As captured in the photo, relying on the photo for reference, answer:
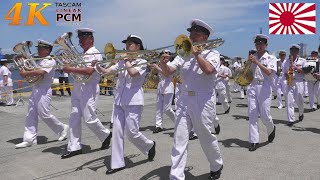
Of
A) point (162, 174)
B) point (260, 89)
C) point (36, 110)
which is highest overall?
point (260, 89)

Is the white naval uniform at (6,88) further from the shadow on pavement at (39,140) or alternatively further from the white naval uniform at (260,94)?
the white naval uniform at (260,94)

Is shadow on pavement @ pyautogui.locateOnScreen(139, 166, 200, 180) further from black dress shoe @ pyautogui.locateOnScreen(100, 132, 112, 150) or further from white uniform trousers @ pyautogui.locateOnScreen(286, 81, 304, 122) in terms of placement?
white uniform trousers @ pyautogui.locateOnScreen(286, 81, 304, 122)

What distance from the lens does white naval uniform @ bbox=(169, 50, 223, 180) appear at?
402cm

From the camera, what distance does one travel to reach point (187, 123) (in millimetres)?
4117

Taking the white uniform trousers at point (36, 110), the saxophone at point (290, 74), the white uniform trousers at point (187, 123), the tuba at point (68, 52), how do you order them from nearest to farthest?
1. the white uniform trousers at point (187, 123)
2. the tuba at point (68, 52)
3. the white uniform trousers at point (36, 110)
4. the saxophone at point (290, 74)

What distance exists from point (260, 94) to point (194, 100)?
2.40m

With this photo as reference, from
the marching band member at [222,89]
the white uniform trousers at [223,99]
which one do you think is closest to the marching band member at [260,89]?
the marching band member at [222,89]


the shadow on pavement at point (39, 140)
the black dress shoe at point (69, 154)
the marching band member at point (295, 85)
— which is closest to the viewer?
the black dress shoe at point (69, 154)

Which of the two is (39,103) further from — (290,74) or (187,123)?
(290,74)

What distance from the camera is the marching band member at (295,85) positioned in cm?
857

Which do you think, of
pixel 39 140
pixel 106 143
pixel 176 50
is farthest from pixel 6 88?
pixel 176 50

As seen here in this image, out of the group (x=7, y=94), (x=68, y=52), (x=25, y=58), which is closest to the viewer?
(x=68, y=52)

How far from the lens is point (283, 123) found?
8766 millimetres

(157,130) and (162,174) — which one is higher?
(157,130)
